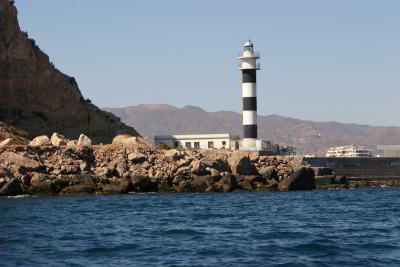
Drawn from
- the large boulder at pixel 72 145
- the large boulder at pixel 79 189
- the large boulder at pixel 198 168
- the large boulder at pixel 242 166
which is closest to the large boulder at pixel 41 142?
the large boulder at pixel 72 145

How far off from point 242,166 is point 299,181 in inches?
204

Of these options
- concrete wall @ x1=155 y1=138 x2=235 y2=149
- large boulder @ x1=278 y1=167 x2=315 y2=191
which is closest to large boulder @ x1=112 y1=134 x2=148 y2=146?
concrete wall @ x1=155 y1=138 x2=235 y2=149

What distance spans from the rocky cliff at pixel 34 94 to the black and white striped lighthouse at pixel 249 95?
1421 centimetres

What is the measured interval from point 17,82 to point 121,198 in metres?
30.3

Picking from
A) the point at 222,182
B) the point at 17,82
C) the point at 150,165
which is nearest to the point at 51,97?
the point at 17,82

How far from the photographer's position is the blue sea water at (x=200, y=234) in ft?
81.8

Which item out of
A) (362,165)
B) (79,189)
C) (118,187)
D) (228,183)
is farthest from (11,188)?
(362,165)

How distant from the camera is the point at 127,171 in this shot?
6494 cm

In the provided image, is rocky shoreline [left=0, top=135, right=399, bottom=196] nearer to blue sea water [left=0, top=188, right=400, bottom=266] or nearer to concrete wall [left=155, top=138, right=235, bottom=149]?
blue sea water [left=0, top=188, right=400, bottom=266]

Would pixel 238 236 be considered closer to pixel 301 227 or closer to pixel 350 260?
pixel 301 227

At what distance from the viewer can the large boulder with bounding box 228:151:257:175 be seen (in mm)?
69188

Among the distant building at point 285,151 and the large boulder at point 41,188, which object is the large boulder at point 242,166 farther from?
the distant building at point 285,151

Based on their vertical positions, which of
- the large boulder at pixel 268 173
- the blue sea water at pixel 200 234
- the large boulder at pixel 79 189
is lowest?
the blue sea water at pixel 200 234

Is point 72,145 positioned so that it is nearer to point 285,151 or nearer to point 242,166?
point 242,166
